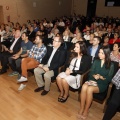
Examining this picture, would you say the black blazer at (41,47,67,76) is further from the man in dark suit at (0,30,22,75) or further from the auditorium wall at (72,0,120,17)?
the auditorium wall at (72,0,120,17)

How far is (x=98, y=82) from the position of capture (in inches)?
101

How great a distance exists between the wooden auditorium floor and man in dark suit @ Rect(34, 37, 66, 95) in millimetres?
221

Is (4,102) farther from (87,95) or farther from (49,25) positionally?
(49,25)

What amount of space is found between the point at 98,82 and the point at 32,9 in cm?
878

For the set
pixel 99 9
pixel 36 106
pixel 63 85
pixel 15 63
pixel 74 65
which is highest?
pixel 99 9

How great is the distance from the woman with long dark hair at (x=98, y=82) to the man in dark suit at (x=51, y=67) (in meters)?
0.81

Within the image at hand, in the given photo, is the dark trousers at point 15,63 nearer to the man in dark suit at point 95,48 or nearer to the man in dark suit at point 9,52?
the man in dark suit at point 9,52

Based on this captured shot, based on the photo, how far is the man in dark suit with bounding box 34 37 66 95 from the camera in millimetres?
3062

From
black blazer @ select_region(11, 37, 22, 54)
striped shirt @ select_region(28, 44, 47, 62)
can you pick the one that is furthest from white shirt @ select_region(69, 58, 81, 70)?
black blazer @ select_region(11, 37, 22, 54)

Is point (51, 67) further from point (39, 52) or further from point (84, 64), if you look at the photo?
point (84, 64)

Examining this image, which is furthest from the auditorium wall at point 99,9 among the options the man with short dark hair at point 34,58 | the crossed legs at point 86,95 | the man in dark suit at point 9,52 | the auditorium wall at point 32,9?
the crossed legs at point 86,95

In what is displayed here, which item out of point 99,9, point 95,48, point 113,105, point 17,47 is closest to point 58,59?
point 95,48

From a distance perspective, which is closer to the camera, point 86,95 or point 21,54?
point 86,95

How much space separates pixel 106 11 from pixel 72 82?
1004cm
